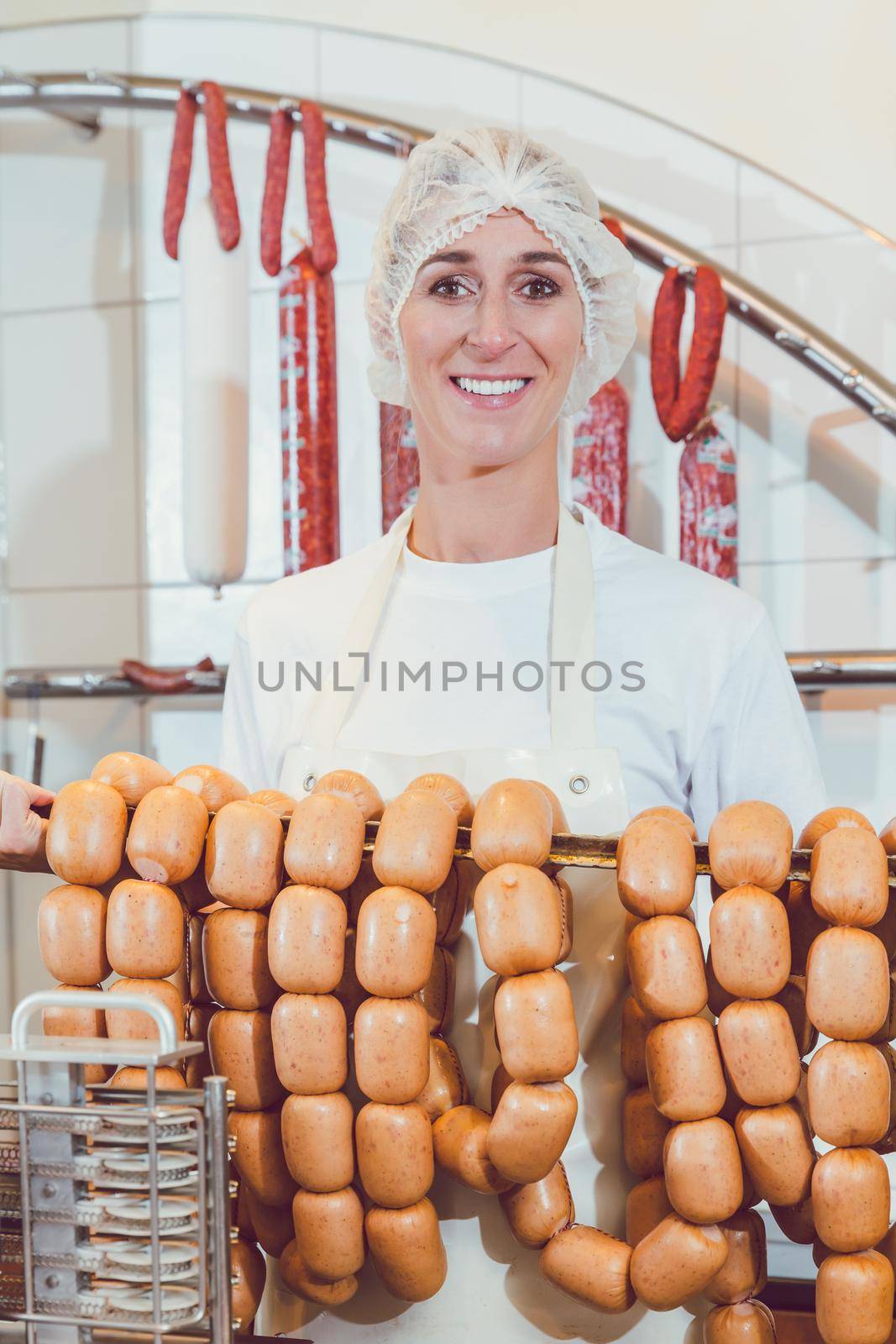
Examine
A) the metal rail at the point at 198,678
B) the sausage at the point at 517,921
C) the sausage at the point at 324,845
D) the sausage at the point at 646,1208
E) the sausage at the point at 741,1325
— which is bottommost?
the sausage at the point at 741,1325

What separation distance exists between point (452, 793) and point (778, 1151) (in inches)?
11.5

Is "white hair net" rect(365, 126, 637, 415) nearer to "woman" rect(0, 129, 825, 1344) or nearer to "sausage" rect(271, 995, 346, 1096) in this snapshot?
"woman" rect(0, 129, 825, 1344)

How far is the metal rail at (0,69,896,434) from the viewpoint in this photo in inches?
65.4

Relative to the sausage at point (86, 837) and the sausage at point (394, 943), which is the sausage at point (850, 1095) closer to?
the sausage at point (394, 943)

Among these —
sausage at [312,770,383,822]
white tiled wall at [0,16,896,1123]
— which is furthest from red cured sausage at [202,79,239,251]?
sausage at [312,770,383,822]

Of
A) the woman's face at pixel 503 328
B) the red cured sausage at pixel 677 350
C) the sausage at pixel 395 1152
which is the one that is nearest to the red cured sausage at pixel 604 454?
the red cured sausage at pixel 677 350

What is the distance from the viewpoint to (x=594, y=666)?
1205 mm

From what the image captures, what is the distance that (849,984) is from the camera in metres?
0.69

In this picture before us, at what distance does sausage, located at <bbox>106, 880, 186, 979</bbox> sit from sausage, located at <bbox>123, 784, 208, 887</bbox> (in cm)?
1

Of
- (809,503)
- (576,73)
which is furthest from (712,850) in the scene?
(576,73)

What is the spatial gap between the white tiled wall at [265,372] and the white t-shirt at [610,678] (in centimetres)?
64

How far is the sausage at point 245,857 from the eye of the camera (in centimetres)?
76

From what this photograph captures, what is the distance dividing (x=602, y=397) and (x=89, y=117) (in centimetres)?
108

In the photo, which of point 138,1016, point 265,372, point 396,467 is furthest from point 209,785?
point 265,372
